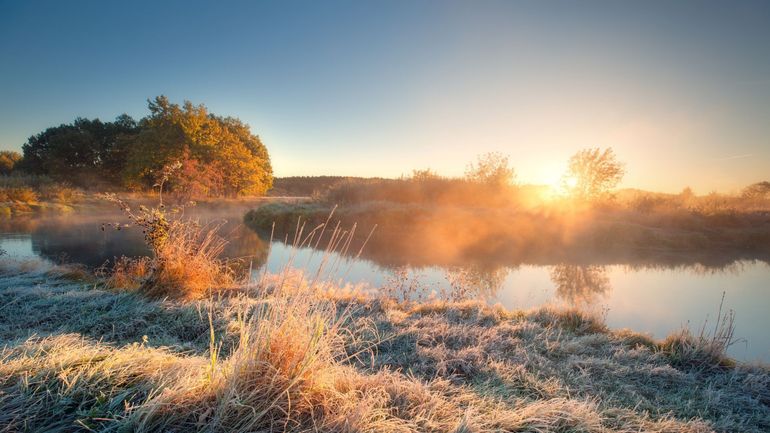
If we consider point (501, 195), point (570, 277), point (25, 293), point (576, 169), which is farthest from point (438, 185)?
point (25, 293)

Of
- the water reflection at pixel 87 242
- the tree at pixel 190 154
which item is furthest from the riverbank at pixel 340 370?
the tree at pixel 190 154

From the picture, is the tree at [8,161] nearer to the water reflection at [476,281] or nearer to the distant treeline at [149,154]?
the distant treeline at [149,154]

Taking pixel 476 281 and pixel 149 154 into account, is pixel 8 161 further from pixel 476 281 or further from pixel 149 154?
pixel 476 281

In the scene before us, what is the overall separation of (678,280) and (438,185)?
1577 cm

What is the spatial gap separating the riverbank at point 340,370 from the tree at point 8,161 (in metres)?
45.9

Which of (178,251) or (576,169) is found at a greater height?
(576,169)

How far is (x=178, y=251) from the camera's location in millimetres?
5941

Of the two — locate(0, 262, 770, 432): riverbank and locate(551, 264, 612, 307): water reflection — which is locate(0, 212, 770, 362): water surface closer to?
locate(551, 264, 612, 307): water reflection

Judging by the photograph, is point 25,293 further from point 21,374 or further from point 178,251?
point 21,374

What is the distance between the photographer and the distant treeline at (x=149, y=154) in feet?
95.7

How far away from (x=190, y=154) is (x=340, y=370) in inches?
1299

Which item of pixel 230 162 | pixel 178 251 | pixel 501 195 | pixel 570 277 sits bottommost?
pixel 570 277

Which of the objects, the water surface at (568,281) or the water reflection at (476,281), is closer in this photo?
the water surface at (568,281)

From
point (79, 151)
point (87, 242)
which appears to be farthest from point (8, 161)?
point (87, 242)
